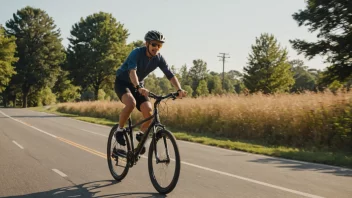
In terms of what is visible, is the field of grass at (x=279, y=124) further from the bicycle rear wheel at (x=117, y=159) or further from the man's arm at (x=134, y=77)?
the man's arm at (x=134, y=77)

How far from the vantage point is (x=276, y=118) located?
13742 mm

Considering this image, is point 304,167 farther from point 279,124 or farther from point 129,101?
point 279,124

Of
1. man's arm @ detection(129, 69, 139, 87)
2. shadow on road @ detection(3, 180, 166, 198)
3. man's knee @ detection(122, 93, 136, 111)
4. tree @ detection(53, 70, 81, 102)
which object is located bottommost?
shadow on road @ detection(3, 180, 166, 198)

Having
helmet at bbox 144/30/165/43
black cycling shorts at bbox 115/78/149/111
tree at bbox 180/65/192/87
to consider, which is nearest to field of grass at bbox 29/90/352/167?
black cycling shorts at bbox 115/78/149/111

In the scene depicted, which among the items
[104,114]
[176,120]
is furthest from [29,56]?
[176,120]

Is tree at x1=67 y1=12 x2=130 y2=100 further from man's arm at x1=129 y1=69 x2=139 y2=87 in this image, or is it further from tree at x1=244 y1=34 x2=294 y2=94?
man's arm at x1=129 y1=69 x2=139 y2=87

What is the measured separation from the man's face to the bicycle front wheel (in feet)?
4.20

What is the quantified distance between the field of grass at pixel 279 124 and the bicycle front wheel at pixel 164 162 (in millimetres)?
5283

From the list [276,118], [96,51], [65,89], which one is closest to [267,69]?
[96,51]

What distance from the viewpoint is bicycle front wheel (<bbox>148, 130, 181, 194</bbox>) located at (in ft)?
16.5

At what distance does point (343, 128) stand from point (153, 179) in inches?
316

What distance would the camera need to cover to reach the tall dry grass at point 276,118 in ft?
38.5

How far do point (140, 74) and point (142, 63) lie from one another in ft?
0.99

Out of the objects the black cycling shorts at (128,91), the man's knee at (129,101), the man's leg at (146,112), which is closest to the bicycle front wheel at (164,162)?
the man's leg at (146,112)
